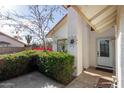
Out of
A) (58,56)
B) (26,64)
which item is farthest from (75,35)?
(26,64)

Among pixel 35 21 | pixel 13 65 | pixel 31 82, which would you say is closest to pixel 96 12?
pixel 31 82

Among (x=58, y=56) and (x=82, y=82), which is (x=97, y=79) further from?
(x=58, y=56)

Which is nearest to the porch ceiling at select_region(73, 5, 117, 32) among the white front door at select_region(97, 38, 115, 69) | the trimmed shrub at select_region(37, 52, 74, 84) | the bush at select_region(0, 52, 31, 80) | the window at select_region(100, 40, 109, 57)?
the trimmed shrub at select_region(37, 52, 74, 84)

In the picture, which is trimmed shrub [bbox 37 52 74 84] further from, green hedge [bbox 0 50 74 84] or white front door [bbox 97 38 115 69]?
white front door [bbox 97 38 115 69]

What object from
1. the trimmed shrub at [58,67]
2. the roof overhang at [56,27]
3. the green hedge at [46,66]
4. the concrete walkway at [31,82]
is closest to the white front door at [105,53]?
the roof overhang at [56,27]

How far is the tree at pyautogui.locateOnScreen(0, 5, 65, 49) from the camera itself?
33.1ft

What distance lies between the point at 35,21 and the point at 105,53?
4.77m

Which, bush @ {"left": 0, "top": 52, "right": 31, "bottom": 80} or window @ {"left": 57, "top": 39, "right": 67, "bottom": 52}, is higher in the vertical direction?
window @ {"left": 57, "top": 39, "right": 67, "bottom": 52}

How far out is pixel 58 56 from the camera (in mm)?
6305

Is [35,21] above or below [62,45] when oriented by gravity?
above

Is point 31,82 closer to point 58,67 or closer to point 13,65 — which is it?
point 13,65

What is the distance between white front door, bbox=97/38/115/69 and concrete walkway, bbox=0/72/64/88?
4.34 meters

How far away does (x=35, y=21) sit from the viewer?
10.5 metres
